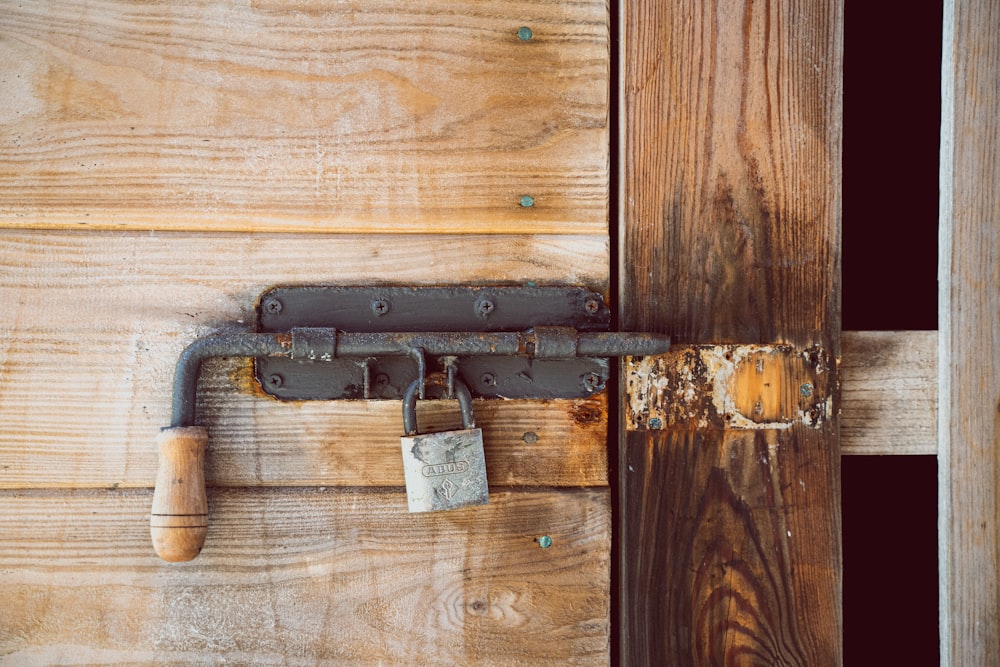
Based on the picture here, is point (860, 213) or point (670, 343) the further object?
point (860, 213)

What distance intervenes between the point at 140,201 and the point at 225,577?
1.25 ft

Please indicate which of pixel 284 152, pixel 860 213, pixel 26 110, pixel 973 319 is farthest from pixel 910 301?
pixel 26 110

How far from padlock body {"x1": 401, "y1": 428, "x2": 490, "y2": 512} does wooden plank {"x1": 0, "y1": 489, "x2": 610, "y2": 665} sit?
0.21 feet

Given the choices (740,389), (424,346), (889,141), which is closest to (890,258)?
(889,141)

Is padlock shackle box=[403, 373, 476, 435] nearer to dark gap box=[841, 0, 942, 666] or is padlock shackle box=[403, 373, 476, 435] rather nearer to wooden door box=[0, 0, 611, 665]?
wooden door box=[0, 0, 611, 665]

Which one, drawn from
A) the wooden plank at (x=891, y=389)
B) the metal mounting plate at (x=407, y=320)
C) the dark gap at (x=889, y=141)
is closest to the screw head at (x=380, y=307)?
the metal mounting plate at (x=407, y=320)

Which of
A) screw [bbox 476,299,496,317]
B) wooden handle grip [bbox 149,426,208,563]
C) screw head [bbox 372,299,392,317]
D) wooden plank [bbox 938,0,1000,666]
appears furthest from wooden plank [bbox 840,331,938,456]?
wooden handle grip [bbox 149,426,208,563]

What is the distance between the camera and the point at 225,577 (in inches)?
26.5

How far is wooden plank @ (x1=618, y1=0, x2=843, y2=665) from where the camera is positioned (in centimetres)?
67

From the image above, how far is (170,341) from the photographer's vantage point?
2.19 feet

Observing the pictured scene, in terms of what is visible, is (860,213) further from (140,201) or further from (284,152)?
(140,201)

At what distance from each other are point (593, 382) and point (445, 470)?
170 millimetres

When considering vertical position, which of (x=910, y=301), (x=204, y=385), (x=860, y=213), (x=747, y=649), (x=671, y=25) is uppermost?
(x=671, y=25)

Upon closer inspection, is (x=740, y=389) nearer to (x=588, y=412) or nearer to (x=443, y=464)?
(x=588, y=412)
